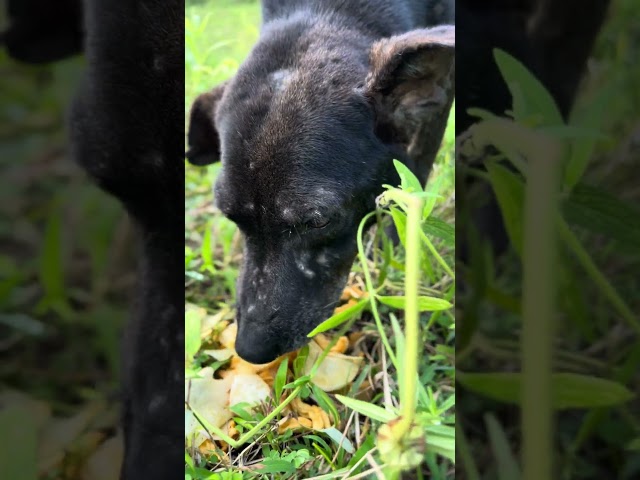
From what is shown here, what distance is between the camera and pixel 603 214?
641 mm

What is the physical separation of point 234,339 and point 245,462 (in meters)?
0.22

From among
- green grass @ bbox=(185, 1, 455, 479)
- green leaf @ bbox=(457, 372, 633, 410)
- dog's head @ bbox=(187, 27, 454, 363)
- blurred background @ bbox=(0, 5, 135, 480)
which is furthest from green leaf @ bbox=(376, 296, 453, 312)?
blurred background @ bbox=(0, 5, 135, 480)

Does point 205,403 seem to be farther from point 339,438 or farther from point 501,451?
point 501,451

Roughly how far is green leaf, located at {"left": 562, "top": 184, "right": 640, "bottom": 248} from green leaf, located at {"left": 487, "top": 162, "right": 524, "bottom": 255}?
0.06 m

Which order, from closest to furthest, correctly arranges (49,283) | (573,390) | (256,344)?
(573,390) → (49,283) → (256,344)

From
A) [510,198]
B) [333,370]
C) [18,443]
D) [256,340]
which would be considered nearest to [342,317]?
[333,370]

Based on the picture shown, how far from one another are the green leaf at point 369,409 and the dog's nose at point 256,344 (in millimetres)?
173

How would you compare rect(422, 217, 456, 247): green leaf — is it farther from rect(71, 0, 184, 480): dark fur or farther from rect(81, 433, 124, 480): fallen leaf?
rect(81, 433, 124, 480): fallen leaf

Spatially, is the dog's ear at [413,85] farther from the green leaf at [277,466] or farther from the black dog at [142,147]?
the green leaf at [277,466]

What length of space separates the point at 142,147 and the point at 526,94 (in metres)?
0.47

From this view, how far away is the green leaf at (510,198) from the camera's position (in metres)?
0.61

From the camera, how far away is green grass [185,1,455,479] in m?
0.64

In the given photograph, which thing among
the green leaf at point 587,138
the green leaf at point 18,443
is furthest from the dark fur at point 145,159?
the green leaf at point 587,138

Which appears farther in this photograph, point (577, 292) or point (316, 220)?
point (316, 220)
